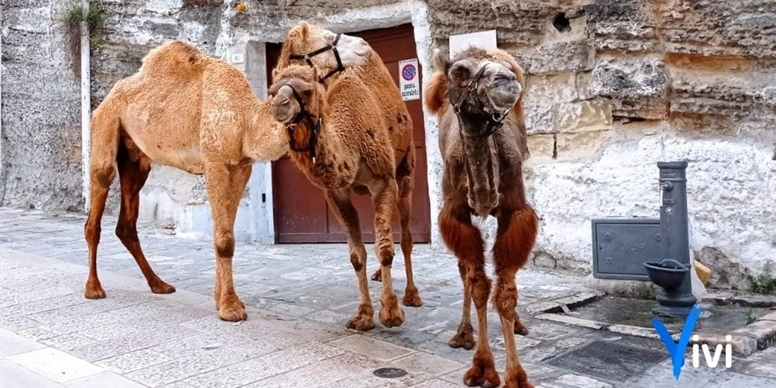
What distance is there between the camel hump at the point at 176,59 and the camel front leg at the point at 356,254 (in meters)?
1.51

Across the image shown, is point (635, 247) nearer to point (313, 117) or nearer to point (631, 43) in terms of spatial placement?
point (631, 43)

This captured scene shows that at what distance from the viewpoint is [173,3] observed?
961cm

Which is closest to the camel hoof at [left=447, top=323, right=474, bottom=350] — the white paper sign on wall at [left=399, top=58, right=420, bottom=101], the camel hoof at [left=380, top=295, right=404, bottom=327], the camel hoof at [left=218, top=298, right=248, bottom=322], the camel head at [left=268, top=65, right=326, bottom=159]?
the camel hoof at [left=380, top=295, right=404, bottom=327]

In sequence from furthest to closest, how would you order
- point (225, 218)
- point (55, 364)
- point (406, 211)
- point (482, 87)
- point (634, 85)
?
point (634, 85), point (406, 211), point (225, 218), point (55, 364), point (482, 87)

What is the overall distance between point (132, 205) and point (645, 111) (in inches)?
171

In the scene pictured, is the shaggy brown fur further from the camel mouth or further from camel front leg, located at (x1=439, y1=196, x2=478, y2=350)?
camel front leg, located at (x1=439, y1=196, x2=478, y2=350)

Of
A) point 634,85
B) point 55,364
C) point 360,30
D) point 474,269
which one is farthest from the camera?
Answer: point 360,30

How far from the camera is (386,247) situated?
183 inches

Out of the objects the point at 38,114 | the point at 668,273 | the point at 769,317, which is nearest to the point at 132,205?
the point at 668,273

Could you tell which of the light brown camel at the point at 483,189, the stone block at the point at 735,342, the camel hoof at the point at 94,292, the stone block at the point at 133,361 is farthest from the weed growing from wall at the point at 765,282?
the camel hoof at the point at 94,292

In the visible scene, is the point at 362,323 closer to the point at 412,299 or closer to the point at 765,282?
the point at 412,299

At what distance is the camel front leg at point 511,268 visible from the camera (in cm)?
339

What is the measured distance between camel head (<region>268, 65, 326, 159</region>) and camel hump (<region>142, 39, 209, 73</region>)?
146cm

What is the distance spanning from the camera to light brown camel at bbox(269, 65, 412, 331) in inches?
157
